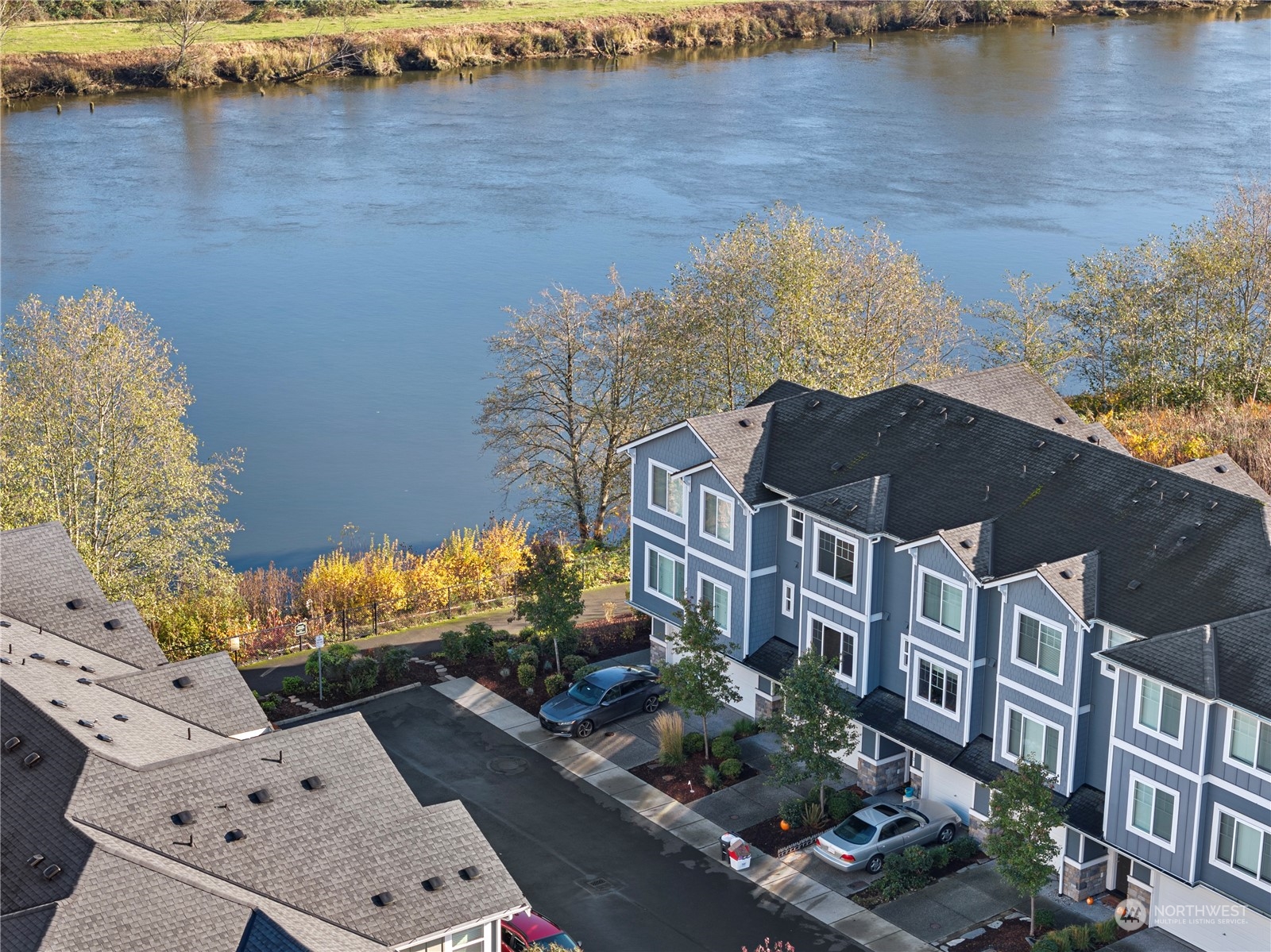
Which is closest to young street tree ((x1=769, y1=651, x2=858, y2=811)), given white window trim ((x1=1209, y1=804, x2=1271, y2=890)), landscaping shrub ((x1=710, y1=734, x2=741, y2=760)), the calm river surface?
landscaping shrub ((x1=710, y1=734, x2=741, y2=760))

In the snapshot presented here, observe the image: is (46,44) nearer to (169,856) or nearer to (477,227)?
(477,227)

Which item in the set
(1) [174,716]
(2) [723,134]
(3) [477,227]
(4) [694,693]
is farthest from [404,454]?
(2) [723,134]

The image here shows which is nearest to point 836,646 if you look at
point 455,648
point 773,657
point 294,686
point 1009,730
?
point 773,657

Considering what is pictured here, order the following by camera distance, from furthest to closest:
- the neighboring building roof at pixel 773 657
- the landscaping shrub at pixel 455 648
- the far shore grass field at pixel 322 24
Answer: the far shore grass field at pixel 322 24 → the landscaping shrub at pixel 455 648 → the neighboring building roof at pixel 773 657

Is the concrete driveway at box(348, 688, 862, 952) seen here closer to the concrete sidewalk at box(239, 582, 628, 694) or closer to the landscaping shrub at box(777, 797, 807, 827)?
the landscaping shrub at box(777, 797, 807, 827)

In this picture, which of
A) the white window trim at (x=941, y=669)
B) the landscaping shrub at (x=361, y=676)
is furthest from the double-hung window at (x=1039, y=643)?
the landscaping shrub at (x=361, y=676)

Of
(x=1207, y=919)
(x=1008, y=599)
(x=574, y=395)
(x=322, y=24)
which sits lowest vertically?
(x=1207, y=919)

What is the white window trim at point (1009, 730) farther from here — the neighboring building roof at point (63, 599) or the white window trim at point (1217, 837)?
the neighboring building roof at point (63, 599)

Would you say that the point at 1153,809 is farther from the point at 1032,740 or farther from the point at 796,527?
the point at 796,527
